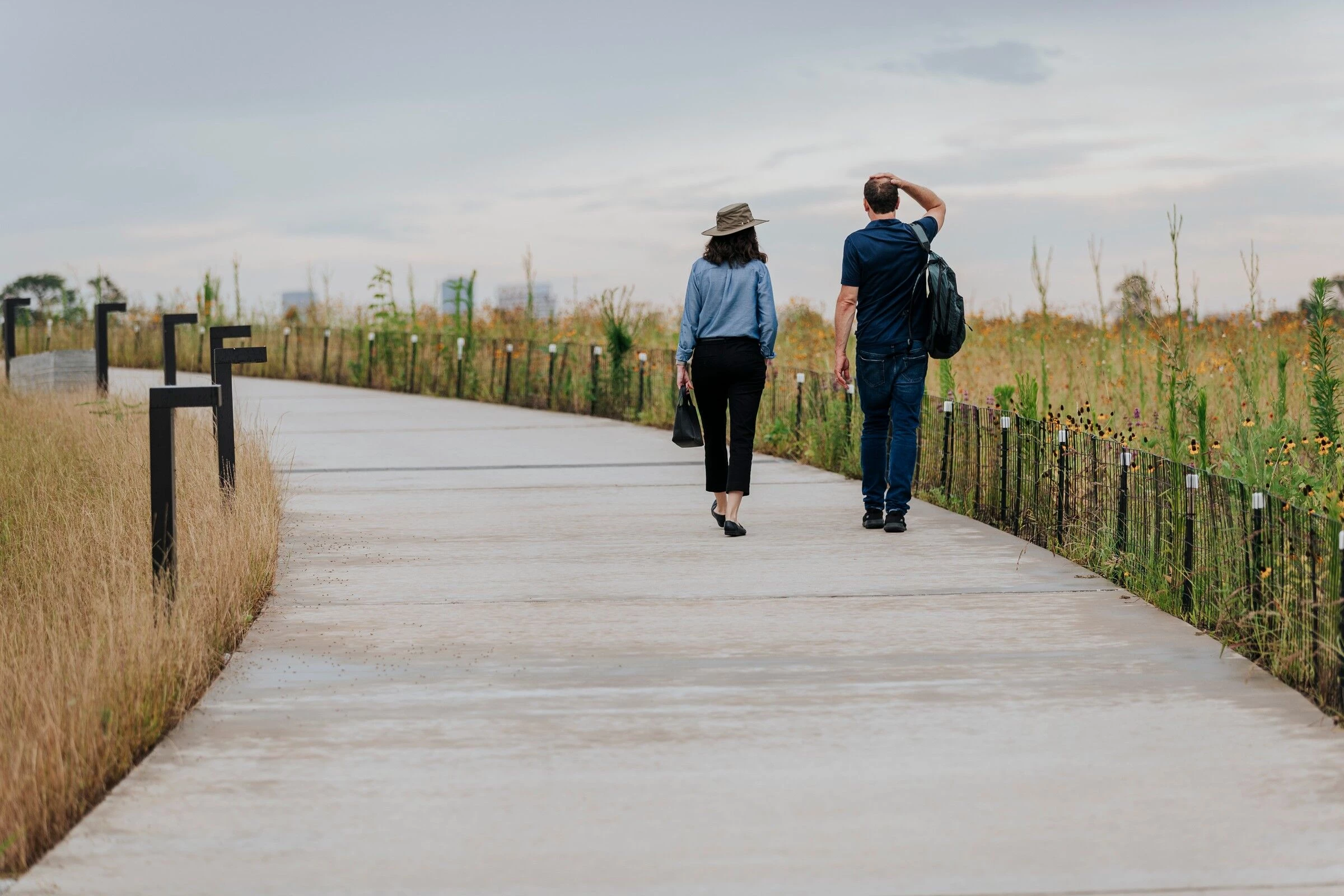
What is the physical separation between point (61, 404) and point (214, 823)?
11671 millimetres

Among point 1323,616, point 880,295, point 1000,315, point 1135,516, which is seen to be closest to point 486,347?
point 1000,315

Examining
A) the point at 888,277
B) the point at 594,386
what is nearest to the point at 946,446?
the point at 888,277

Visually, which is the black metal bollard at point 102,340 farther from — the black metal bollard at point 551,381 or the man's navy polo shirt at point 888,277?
the man's navy polo shirt at point 888,277

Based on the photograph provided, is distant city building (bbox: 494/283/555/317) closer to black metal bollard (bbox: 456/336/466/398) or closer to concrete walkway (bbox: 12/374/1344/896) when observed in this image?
black metal bollard (bbox: 456/336/466/398)

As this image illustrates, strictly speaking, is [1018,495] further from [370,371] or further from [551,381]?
[370,371]

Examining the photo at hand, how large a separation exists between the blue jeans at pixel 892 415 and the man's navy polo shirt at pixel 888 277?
0.08m

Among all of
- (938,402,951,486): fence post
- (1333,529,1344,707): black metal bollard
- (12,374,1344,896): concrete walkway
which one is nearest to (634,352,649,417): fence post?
(938,402,951,486): fence post

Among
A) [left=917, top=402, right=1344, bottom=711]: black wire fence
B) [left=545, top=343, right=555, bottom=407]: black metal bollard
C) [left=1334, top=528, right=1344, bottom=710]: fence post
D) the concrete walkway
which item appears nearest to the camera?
the concrete walkway

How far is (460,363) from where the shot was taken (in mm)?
20734

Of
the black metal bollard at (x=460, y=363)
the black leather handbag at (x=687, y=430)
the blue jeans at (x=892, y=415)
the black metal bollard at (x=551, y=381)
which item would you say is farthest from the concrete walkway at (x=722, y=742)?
the black metal bollard at (x=460, y=363)

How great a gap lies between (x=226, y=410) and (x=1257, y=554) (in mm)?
6070

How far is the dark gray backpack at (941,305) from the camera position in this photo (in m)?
8.99

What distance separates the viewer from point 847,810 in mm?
4367

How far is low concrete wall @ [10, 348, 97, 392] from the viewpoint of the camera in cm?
1772
